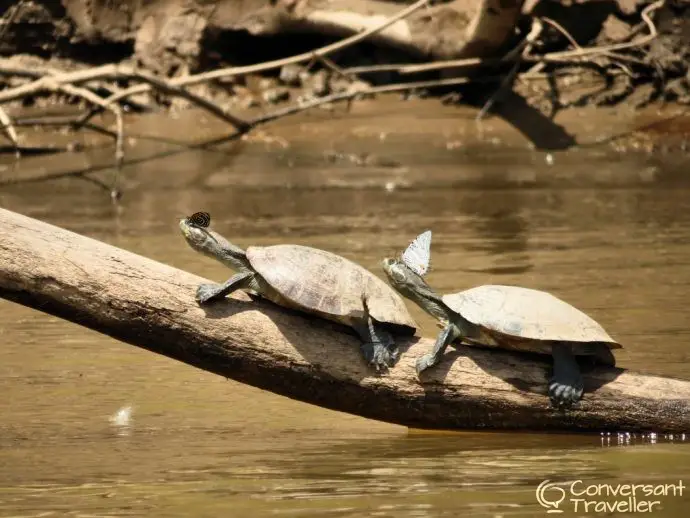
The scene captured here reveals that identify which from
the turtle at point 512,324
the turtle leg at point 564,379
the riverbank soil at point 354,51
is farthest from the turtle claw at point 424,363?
the riverbank soil at point 354,51

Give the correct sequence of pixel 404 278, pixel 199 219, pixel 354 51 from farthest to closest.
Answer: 1. pixel 354 51
2. pixel 199 219
3. pixel 404 278

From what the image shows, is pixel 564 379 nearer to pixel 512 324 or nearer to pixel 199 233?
pixel 512 324

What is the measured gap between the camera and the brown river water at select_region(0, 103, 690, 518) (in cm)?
381

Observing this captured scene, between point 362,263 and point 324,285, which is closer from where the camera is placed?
point 324,285

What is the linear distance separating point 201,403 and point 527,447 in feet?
4.43

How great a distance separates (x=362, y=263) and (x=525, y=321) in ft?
9.40

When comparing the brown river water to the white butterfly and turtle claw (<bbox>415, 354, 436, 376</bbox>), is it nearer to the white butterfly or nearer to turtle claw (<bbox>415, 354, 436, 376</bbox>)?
turtle claw (<bbox>415, 354, 436, 376</bbox>)

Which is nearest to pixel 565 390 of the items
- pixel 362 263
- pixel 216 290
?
pixel 216 290

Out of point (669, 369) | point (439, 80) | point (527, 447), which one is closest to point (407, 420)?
point (527, 447)

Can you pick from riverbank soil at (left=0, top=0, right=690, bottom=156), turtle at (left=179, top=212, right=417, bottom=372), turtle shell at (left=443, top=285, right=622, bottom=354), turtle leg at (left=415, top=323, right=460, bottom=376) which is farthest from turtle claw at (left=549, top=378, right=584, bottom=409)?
riverbank soil at (left=0, top=0, right=690, bottom=156)

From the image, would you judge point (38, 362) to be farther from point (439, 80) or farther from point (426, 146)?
point (439, 80)

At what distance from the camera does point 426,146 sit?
34.0ft

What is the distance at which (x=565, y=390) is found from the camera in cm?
412

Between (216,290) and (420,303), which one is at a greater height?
(216,290)
